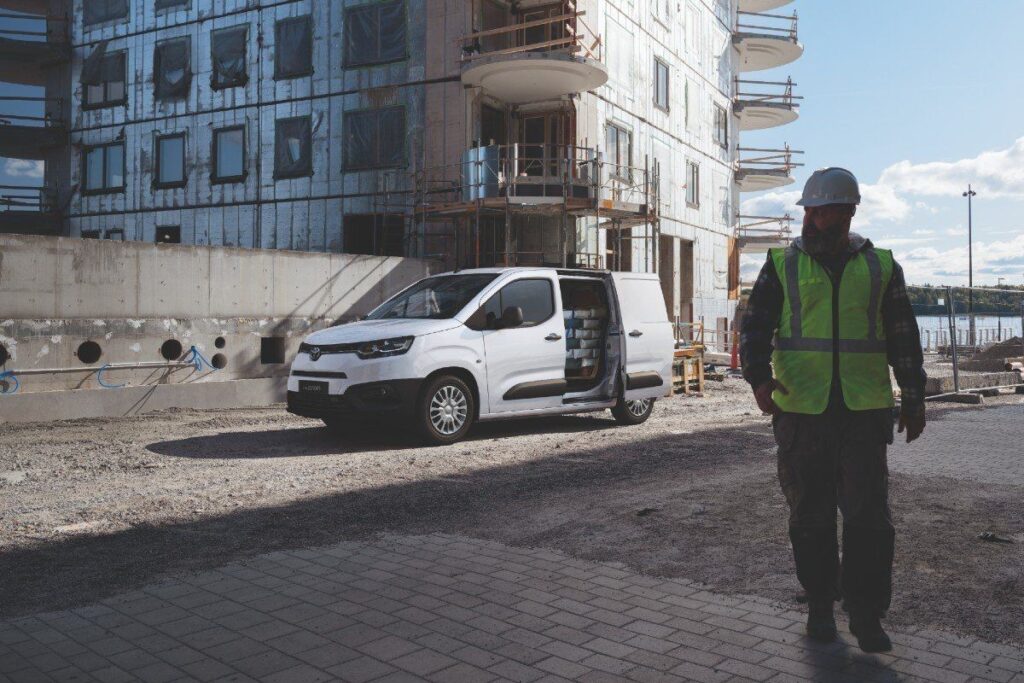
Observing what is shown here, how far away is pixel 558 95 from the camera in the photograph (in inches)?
914

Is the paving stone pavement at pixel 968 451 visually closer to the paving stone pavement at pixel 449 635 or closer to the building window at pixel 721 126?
the paving stone pavement at pixel 449 635

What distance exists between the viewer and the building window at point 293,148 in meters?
24.8

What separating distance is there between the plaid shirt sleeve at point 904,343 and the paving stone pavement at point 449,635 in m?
1.05

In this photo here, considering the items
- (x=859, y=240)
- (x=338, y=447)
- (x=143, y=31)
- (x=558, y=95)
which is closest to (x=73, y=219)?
(x=143, y=31)

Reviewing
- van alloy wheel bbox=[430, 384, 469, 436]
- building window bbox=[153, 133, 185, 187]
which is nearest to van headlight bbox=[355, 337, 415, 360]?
van alloy wheel bbox=[430, 384, 469, 436]

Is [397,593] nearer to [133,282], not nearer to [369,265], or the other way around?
[133,282]

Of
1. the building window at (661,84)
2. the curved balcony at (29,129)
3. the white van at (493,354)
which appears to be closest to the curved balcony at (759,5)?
the building window at (661,84)

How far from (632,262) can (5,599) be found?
2311cm

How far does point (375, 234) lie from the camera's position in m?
23.5

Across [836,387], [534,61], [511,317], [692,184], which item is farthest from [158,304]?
[692,184]

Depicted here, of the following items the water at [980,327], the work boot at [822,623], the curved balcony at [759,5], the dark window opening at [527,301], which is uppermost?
the curved balcony at [759,5]

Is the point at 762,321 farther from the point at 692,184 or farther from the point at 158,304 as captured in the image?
the point at 692,184

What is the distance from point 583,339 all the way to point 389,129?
530 inches

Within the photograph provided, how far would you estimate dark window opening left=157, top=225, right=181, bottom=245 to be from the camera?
88.9 feet
